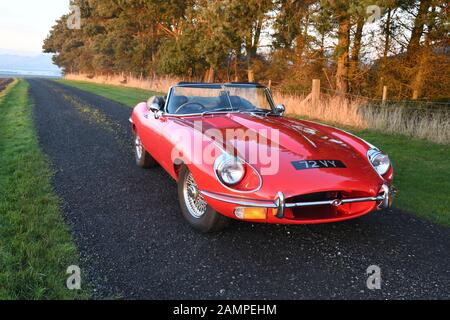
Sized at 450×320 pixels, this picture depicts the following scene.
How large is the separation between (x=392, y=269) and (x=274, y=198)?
112 cm

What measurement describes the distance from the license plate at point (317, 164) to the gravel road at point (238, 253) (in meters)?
0.73

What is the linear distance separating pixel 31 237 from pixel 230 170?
189 centimetres

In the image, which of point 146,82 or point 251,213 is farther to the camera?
point 146,82

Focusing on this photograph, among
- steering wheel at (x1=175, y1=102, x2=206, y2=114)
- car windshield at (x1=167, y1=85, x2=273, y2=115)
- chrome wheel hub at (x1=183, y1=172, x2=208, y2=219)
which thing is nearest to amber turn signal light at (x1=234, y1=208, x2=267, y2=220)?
chrome wheel hub at (x1=183, y1=172, x2=208, y2=219)

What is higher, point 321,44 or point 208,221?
point 321,44

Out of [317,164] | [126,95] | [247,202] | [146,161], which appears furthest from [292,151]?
[126,95]

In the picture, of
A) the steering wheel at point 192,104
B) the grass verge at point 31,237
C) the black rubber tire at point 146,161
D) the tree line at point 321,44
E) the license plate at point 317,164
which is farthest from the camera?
the tree line at point 321,44

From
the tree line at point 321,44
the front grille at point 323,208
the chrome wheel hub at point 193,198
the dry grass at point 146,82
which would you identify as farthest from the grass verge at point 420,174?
the dry grass at point 146,82

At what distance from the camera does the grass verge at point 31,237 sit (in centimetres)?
251

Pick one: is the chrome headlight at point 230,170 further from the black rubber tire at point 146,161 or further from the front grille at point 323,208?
the black rubber tire at point 146,161

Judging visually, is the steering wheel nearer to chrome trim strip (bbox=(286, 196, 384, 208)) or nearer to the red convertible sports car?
the red convertible sports car

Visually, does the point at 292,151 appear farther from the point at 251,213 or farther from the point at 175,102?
the point at 175,102

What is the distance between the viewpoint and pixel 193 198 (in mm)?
3619
